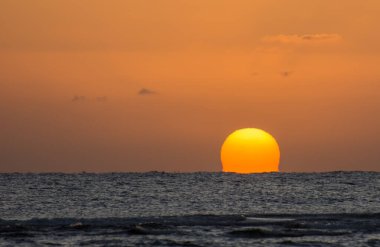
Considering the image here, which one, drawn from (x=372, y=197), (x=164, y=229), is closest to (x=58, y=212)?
(x=164, y=229)

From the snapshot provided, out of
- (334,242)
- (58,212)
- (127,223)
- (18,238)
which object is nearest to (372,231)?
(334,242)

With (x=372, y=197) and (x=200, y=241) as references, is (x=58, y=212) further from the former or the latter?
(x=372, y=197)

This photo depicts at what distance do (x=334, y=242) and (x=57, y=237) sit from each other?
18809 mm

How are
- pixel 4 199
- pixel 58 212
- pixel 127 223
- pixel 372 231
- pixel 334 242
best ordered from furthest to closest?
pixel 4 199 → pixel 58 212 → pixel 127 223 → pixel 372 231 → pixel 334 242

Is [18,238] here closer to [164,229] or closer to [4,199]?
[164,229]

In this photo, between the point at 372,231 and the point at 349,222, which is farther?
the point at 349,222

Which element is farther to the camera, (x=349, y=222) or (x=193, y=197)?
(x=193, y=197)

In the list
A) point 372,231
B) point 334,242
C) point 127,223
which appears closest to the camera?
point 334,242

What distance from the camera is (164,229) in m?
72.4

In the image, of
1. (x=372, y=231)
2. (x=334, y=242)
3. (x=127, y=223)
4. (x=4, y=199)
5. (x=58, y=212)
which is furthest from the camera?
(x=4, y=199)

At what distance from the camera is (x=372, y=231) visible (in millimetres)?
71125

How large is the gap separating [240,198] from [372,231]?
174ft

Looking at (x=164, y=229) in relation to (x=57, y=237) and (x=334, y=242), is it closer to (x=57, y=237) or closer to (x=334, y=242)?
(x=57, y=237)

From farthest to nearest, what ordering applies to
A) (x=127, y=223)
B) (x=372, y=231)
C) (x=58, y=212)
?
1. (x=58, y=212)
2. (x=127, y=223)
3. (x=372, y=231)
